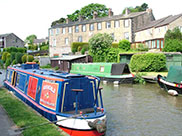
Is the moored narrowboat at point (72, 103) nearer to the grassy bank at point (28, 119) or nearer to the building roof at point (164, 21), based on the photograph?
the grassy bank at point (28, 119)

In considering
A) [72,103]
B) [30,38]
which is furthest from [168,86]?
[30,38]

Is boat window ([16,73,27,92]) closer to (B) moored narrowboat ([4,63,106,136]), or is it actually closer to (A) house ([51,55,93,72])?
(B) moored narrowboat ([4,63,106,136])

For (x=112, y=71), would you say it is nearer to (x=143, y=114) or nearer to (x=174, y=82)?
(x=174, y=82)

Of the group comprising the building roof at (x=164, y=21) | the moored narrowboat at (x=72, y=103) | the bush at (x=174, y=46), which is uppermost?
the building roof at (x=164, y=21)

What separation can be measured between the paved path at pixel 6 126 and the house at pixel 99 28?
37635 mm

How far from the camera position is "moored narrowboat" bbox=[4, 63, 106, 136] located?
309 inches

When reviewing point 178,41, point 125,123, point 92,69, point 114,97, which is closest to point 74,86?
point 125,123

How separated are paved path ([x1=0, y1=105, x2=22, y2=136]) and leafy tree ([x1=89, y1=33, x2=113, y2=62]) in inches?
1084

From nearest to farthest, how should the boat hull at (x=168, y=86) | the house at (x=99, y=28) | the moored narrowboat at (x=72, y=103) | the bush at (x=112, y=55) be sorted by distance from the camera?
the moored narrowboat at (x=72, y=103) < the boat hull at (x=168, y=86) < the bush at (x=112, y=55) < the house at (x=99, y=28)

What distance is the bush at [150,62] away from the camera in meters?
27.0

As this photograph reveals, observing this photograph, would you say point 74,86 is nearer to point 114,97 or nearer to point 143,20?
point 114,97

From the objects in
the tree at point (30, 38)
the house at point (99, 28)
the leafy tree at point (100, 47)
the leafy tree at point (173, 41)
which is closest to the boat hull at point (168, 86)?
the leafy tree at point (173, 41)

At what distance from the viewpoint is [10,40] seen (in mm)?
77500

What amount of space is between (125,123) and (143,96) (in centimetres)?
693
